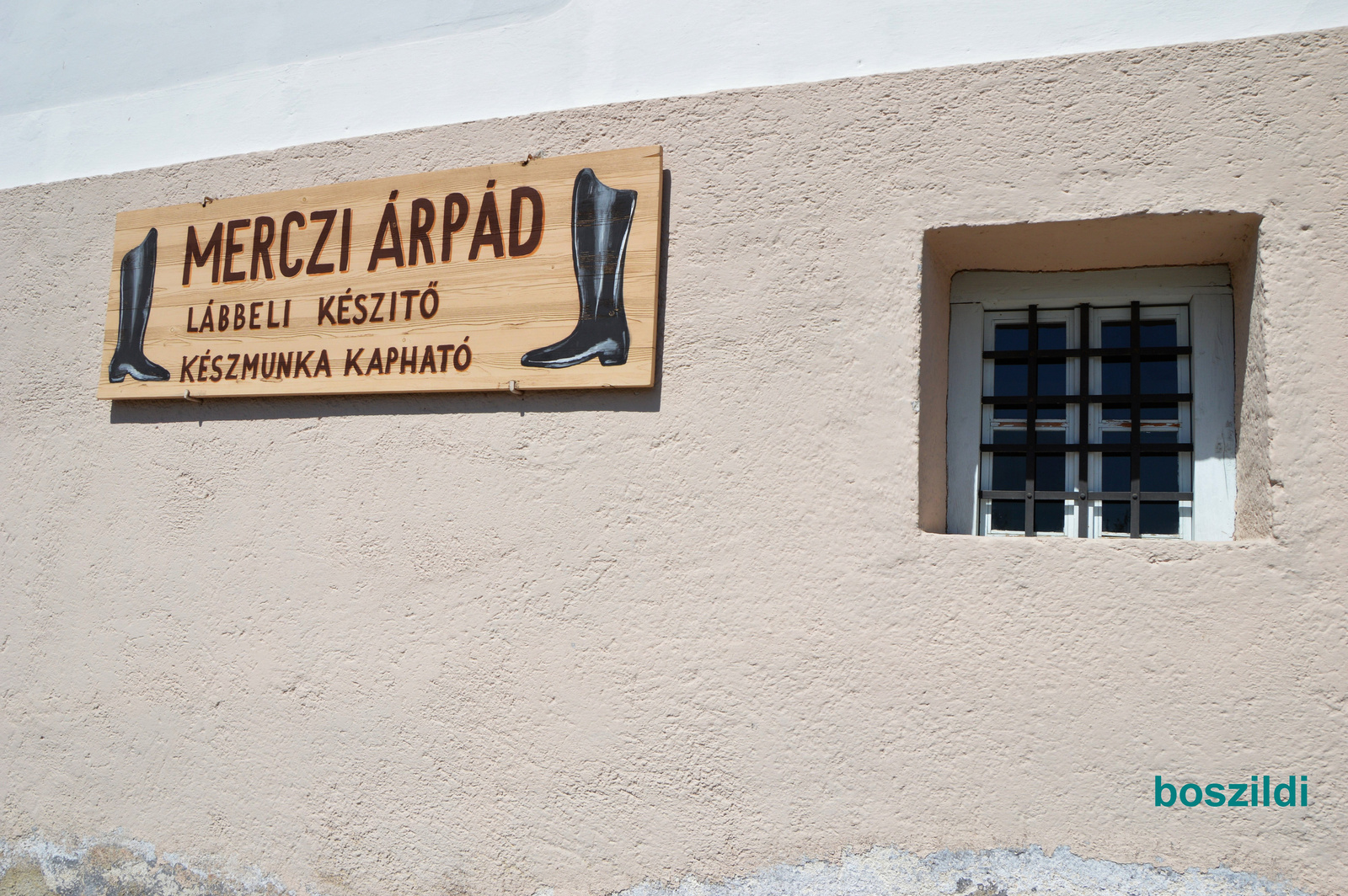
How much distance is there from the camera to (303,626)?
115 inches

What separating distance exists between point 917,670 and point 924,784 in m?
0.28

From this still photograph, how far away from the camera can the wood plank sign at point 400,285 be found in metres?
2.73

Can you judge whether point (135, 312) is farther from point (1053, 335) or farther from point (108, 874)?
point (1053, 335)

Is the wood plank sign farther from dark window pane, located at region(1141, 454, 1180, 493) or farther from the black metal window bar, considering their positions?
dark window pane, located at region(1141, 454, 1180, 493)

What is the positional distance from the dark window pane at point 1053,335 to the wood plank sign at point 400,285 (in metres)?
1.15

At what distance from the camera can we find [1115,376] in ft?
8.80

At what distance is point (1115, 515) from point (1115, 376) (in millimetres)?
402

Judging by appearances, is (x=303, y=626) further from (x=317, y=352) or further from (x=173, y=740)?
(x=317, y=352)

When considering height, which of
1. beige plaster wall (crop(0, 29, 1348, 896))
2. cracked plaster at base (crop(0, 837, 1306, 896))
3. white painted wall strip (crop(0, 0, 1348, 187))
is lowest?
cracked plaster at base (crop(0, 837, 1306, 896))

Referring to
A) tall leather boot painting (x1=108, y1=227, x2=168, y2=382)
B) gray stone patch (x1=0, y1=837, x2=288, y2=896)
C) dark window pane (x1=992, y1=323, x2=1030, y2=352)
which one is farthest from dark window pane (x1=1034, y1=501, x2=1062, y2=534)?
tall leather boot painting (x1=108, y1=227, x2=168, y2=382)

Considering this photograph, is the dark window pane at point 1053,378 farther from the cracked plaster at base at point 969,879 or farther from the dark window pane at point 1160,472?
the cracked plaster at base at point 969,879

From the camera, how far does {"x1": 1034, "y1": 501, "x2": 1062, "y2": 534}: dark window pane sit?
2.66 metres

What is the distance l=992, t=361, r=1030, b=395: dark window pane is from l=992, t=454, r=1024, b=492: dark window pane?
0.63 feet

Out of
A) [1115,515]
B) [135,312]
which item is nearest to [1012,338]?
[1115,515]
